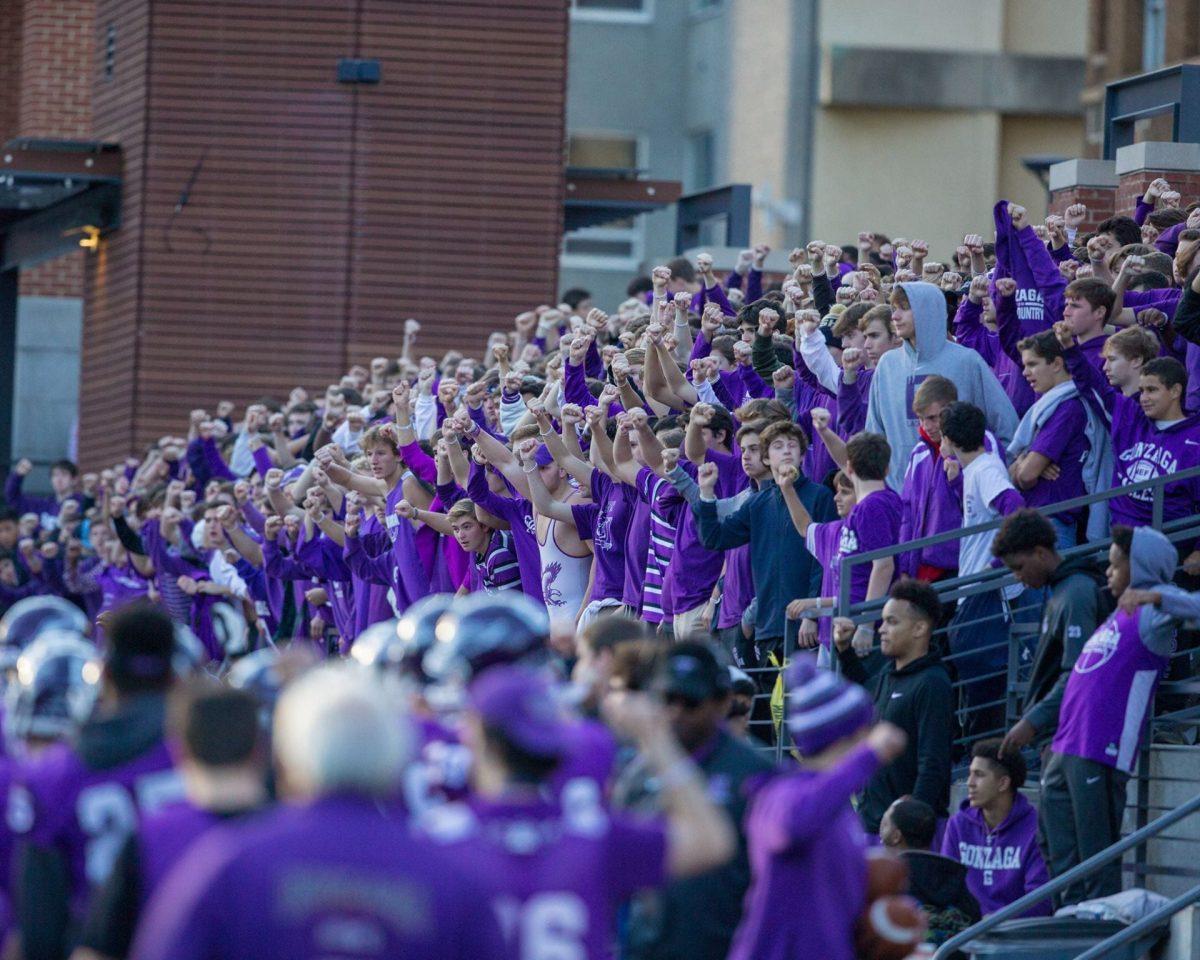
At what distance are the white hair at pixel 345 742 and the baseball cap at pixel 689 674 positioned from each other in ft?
7.13

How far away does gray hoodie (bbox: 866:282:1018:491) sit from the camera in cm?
1131

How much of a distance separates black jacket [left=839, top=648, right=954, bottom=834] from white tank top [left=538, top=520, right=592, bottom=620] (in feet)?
9.46

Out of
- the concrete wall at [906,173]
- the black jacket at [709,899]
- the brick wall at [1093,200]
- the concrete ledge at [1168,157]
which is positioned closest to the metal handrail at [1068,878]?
the black jacket at [709,899]

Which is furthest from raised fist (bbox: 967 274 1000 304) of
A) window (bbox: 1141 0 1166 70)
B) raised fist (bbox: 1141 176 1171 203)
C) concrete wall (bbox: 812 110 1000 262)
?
concrete wall (bbox: 812 110 1000 262)

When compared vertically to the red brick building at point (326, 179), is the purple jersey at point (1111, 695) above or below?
below

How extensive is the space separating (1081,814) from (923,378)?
100 inches

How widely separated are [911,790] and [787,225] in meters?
21.8

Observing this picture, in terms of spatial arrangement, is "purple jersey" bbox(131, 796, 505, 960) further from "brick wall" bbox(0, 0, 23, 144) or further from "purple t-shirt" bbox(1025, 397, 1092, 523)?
"brick wall" bbox(0, 0, 23, 144)

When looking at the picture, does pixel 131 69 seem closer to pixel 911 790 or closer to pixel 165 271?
pixel 165 271

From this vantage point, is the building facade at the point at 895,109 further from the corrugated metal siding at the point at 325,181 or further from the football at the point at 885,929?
the football at the point at 885,929

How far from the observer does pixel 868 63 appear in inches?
1252

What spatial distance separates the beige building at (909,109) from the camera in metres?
31.9

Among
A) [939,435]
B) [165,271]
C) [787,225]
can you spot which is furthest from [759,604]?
[787,225]

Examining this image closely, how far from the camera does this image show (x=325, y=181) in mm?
23859
